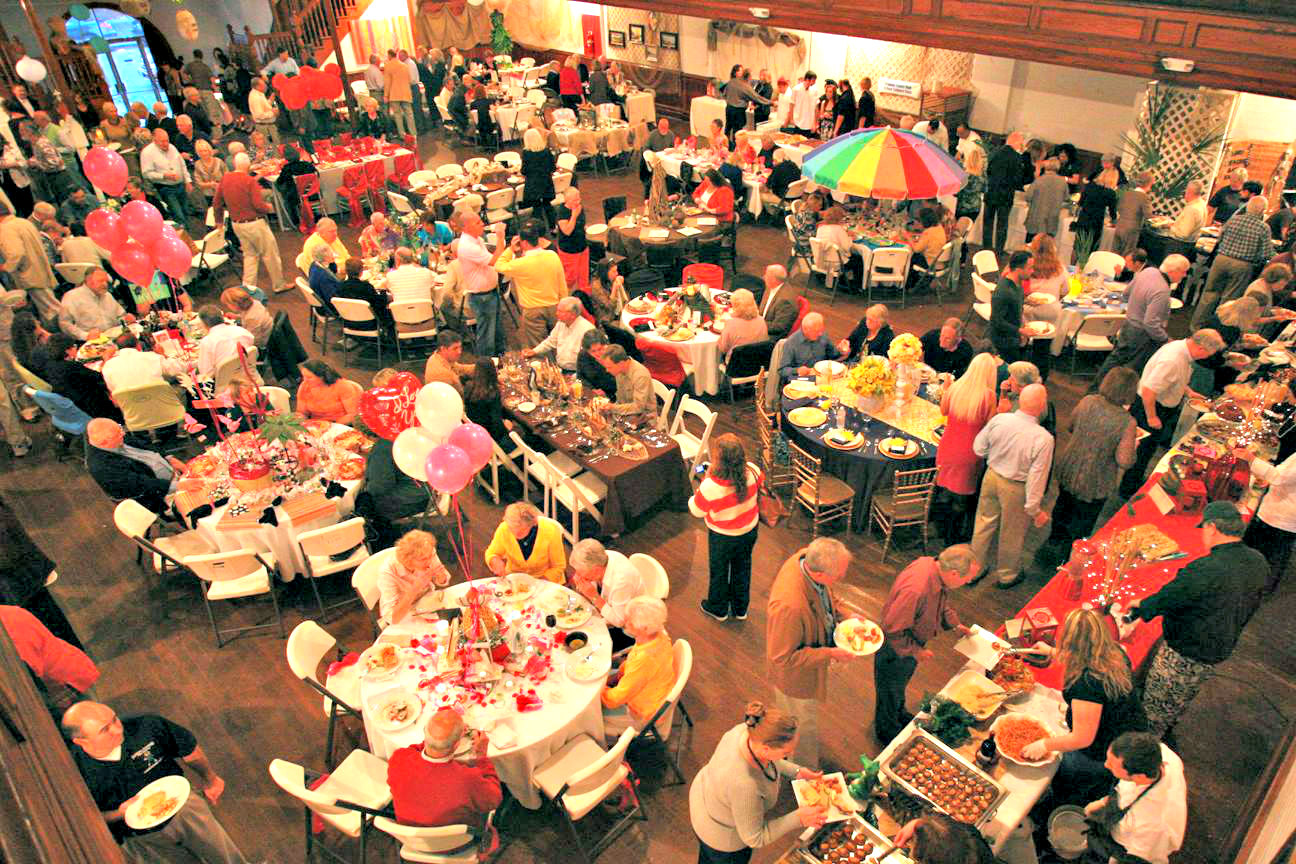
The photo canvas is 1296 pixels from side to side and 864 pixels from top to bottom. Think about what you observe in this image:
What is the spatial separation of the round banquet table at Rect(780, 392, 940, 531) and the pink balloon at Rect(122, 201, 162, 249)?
575cm

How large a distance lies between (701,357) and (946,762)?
478 cm

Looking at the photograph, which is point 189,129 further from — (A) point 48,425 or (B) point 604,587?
(B) point 604,587

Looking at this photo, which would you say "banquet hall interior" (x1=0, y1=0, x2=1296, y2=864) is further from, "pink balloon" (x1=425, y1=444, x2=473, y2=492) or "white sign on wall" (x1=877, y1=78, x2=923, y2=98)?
"white sign on wall" (x1=877, y1=78, x2=923, y2=98)

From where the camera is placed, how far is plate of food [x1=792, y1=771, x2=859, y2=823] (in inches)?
136

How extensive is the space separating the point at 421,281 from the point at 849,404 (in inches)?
183

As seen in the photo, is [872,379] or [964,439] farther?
[872,379]

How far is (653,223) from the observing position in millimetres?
10438

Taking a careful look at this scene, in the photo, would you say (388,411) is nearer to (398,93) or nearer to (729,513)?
(729,513)

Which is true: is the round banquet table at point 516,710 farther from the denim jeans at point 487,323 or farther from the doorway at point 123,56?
the doorway at point 123,56

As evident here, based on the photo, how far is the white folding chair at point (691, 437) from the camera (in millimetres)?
6383

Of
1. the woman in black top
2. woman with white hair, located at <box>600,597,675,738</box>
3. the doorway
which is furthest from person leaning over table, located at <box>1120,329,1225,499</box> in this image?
the doorway

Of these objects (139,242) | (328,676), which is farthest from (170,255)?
(328,676)

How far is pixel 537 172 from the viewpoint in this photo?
1107 centimetres

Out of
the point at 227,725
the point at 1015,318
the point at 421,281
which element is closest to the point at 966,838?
the point at 227,725
